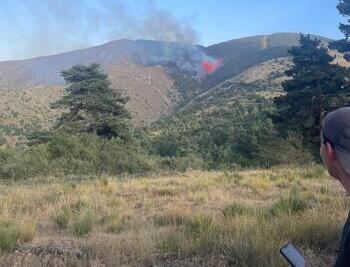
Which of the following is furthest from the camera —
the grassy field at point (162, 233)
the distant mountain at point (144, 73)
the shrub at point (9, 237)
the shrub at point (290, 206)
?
the distant mountain at point (144, 73)

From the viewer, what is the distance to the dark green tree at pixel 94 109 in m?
38.5

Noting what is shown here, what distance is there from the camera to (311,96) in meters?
31.8

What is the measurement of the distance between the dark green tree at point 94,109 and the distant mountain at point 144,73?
20.3 meters

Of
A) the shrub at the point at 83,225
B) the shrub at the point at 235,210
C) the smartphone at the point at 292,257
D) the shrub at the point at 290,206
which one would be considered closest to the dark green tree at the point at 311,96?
the shrub at the point at 235,210

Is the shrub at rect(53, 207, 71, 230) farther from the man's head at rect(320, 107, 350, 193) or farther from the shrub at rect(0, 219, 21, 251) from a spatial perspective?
the man's head at rect(320, 107, 350, 193)

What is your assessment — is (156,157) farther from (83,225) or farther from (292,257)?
(292,257)

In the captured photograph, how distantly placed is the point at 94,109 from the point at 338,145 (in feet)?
→ 126

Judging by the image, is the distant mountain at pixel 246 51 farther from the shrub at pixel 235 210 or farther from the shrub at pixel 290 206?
the shrub at pixel 290 206

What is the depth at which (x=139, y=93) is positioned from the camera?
115 meters

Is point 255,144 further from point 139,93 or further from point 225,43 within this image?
point 225,43

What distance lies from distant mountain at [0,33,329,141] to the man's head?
58816mm

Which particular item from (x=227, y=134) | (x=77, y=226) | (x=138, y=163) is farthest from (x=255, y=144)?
(x=77, y=226)

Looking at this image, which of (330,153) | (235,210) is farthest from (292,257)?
(235,210)

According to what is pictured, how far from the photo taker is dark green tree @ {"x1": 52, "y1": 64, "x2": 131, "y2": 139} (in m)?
38.5
